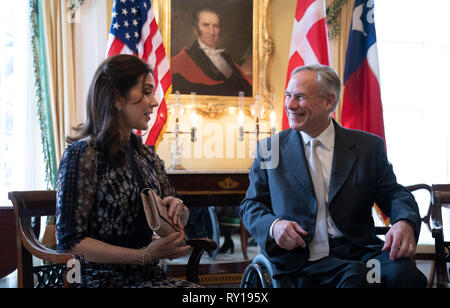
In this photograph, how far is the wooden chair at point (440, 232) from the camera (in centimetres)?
201

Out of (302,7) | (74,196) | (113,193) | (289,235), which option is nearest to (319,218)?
(289,235)

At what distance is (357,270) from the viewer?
1.79 metres

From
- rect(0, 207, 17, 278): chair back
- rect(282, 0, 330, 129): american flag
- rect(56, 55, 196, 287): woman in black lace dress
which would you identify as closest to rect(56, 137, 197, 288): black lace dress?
rect(56, 55, 196, 287): woman in black lace dress

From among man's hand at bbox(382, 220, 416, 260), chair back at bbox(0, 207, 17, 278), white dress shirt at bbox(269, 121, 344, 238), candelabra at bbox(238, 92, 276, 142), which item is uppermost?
candelabra at bbox(238, 92, 276, 142)

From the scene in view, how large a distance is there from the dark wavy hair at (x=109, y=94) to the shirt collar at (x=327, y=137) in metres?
0.97

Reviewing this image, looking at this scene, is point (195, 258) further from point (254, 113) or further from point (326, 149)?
point (254, 113)

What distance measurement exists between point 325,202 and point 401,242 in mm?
396

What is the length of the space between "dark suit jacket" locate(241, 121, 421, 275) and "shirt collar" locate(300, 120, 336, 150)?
38mm

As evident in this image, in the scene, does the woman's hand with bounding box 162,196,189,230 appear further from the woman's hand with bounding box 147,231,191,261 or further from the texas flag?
the texas flag

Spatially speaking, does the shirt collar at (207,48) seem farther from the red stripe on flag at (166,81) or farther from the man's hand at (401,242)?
the man's hand at (401,242)

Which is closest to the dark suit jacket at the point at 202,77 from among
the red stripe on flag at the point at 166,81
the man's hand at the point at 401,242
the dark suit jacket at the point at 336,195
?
the red stripe on flag at the point at 166,81

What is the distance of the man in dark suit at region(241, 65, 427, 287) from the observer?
1827mm

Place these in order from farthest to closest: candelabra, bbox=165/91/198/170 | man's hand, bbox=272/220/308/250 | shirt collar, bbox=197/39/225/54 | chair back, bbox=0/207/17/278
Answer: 1. shirt collar, bbox=197/39/225/54
2. candelabra, bbox=165/91/198/170
3. chair back, bbox=0/207/17/278
4. man's hand, bbox=272/220/308/250

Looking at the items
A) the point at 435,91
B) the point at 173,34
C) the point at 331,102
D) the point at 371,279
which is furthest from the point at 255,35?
the point at 371,279
